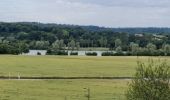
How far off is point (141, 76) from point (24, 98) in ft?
67.4

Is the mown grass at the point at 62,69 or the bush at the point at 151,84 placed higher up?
the bush at the point at 151,84

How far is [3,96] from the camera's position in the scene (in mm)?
49500

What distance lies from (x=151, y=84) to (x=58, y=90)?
28.7 m

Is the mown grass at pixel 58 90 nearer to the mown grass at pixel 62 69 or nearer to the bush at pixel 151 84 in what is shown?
the mown grass at pixel 62 69

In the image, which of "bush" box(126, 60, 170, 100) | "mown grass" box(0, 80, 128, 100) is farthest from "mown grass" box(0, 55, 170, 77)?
"bush" box(126, 60, 170, 100)

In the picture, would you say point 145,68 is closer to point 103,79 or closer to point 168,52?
point 103,79

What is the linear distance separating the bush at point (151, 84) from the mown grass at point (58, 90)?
58.9 ft

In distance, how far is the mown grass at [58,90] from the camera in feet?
165

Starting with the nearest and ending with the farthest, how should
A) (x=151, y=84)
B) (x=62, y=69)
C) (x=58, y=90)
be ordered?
(x=151, y=84), (x=58, y=90), (x=62, y=69)

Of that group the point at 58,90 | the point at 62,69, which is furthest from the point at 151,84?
the point at 62,69

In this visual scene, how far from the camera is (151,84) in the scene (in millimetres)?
29828

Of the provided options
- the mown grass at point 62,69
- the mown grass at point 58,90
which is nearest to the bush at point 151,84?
the mown grass at point 58,90

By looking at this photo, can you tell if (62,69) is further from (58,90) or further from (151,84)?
(151,84)

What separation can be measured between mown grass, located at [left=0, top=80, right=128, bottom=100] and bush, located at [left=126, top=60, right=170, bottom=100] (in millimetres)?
17946
